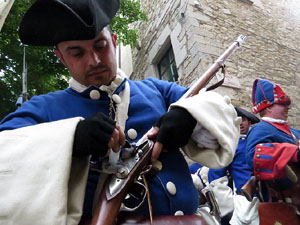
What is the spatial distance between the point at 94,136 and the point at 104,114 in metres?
0.12

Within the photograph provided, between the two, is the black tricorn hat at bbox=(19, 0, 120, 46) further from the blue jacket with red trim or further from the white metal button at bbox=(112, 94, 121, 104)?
the blue jacket with red trim

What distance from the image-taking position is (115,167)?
1.05 m

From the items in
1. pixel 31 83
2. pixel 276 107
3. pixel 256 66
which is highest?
pixel 276 107

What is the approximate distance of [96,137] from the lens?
3.10ft

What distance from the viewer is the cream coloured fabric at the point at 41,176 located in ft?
2.77

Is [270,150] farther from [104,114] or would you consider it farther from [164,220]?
[104,114]

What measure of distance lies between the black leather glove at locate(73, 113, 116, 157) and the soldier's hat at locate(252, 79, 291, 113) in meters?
2.38

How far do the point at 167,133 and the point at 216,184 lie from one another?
86.9 inches

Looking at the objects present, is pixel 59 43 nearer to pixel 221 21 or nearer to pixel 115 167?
pixel 115 167

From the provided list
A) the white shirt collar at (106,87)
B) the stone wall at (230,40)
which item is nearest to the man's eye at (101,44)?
the white shirt collar at (106,87)

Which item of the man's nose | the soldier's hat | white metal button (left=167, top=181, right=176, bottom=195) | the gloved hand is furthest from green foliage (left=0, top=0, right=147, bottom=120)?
white metal button (left=167, top=181, right=176, bottom=195)

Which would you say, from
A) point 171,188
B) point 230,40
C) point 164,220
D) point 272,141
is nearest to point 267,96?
point 272,141

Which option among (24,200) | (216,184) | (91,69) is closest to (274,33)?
(216,184)

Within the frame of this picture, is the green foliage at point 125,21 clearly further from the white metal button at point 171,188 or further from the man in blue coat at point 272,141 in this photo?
the white metal button at point 171,188
